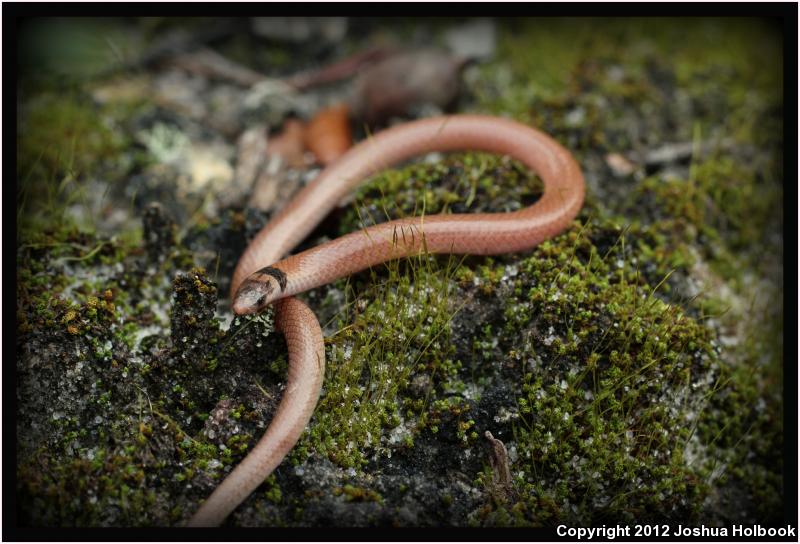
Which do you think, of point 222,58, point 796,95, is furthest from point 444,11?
point 796,95

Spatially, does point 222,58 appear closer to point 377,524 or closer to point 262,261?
point 262,261

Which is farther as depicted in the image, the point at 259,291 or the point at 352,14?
the point at 352,14

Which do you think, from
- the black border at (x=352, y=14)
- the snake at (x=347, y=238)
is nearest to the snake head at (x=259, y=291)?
the snake at (x=347, y=238)

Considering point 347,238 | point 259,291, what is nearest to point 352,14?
point 347,238

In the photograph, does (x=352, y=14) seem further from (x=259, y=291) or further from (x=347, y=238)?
(x=259, y=291)

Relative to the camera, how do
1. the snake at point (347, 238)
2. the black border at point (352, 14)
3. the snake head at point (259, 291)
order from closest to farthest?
the black border at point (352, 14)
the snake at point (347, 238)
the snake head at point (259, 291)

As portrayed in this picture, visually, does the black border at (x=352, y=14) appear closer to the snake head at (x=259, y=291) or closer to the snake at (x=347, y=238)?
the snake at (x=347, y=238)

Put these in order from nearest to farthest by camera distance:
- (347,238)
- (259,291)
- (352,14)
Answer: (259,291) < (347,238) < (352,14)

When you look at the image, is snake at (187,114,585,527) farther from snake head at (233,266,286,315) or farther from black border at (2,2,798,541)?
black border at (2,2,798,541)
